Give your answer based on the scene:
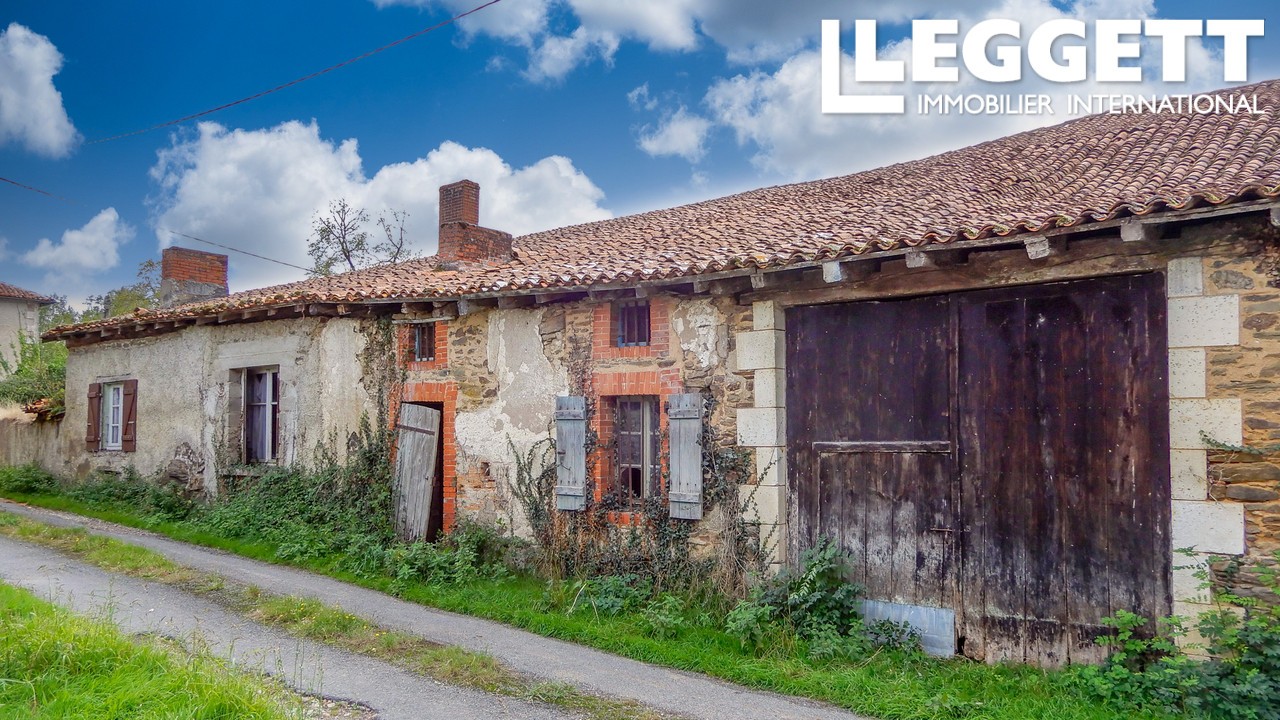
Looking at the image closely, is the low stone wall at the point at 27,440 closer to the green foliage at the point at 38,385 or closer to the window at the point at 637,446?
the green foliage at the point at 38,385

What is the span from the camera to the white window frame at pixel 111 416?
13.5 m

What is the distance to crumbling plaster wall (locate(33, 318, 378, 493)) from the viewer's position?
10336 mm

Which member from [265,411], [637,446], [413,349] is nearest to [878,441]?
[637,446]

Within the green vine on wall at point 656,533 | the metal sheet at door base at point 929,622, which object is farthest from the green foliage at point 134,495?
the metal sheet at door base at point 929,622

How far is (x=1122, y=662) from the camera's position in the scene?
5461mm

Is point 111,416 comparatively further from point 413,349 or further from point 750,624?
point 750,624

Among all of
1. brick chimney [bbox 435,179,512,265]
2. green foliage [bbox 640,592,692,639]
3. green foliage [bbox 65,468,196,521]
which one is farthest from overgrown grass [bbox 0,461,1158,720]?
brick chimney [bbox 435,179,512,265]

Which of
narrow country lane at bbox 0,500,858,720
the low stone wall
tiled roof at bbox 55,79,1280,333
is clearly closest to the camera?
narrow country lane at bbox 0,500,858,720

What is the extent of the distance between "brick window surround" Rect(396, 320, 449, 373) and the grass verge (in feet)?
9.78

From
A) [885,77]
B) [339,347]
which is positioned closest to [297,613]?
[339,347]

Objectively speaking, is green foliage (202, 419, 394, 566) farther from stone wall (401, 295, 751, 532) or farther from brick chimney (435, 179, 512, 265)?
brick chimney (435, 179, 512, 265)

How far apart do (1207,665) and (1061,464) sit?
58.0 inches

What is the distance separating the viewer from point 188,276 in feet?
49.3

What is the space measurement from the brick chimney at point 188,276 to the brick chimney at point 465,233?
215 inches
